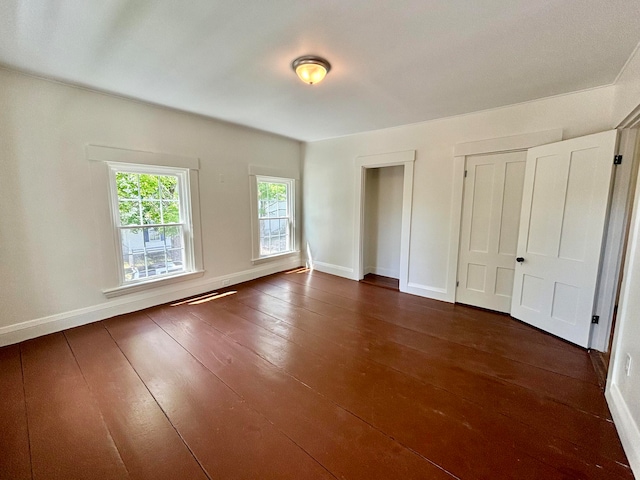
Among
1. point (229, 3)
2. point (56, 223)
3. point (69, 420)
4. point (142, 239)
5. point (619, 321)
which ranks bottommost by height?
point (69, 420)

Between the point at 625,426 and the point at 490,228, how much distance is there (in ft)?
7.46

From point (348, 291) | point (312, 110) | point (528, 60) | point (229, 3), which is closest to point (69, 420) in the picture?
point (229, 3)

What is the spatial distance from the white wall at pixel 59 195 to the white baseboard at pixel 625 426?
14.6 ft

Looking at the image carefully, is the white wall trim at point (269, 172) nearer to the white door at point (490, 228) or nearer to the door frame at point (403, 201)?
the door frame at point (403, 201)

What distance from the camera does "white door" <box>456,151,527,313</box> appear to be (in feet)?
10.7

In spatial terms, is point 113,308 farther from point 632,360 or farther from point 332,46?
point 632,360

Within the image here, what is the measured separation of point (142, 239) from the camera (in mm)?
3422

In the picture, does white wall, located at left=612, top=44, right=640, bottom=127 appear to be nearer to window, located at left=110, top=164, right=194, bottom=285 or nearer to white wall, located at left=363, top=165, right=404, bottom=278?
white wall, located at left=363, top=165, right=404, bottom=278

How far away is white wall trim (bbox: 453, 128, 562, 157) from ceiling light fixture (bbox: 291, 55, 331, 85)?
218cm

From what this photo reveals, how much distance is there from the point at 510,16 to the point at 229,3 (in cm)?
176

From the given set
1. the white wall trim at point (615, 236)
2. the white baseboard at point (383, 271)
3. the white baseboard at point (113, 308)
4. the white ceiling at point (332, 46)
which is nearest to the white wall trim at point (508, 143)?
the white ceiling at point (332, 46)

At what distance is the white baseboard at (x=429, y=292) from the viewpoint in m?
3.83

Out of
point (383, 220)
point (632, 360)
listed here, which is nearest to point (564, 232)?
point (632, 360)

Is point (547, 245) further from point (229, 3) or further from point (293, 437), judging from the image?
point (229, 3)
